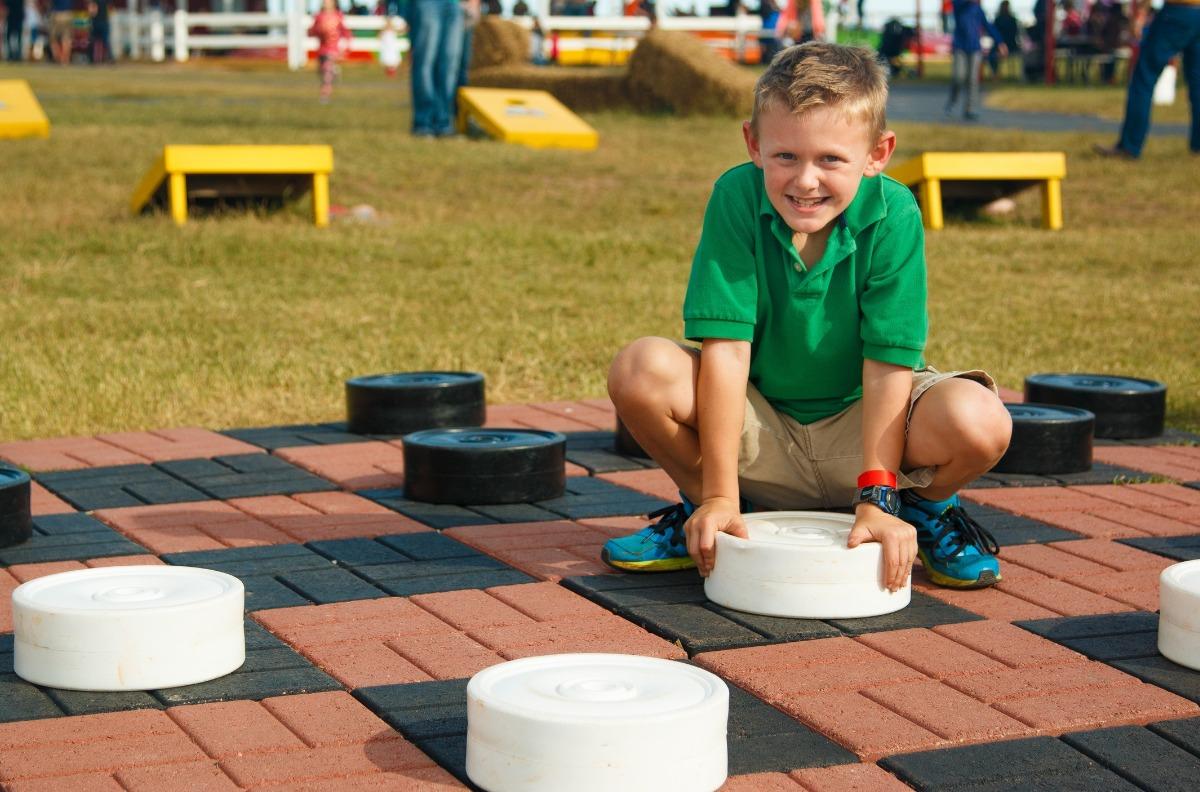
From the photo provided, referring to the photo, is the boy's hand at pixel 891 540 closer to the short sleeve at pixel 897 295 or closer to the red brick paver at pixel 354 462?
the short sleeve at pixel 897 295

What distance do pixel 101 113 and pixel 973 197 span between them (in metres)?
9.98

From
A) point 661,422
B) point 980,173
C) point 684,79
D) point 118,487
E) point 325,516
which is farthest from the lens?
point 684,79

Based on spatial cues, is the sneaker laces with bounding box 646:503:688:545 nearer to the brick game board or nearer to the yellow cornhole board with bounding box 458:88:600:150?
the brick game board

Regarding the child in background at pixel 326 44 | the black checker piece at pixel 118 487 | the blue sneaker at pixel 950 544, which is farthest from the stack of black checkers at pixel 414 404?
the child in background at pixel 326 44

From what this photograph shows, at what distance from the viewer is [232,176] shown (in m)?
10.1

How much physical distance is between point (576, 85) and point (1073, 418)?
16893 mm

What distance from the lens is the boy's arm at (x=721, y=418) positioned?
344 cm

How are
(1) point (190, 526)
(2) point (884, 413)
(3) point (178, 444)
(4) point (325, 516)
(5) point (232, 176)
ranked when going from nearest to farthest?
(2) point (884, 413) < (1) point (190, 526) < (4) point (325, 516) < (3) point (178, 444) < (5) point (232, 176)

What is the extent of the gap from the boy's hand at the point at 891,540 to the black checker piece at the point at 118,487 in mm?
2046

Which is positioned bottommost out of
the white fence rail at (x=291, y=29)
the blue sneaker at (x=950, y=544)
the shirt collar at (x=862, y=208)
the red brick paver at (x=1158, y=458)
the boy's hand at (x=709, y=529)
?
the red brick paver at (x=1158, y=458)

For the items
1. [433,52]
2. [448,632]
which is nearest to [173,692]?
[448,632]

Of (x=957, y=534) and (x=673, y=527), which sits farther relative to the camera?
(x=673, y=527)

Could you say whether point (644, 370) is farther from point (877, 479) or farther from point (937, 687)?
point (937, 687)

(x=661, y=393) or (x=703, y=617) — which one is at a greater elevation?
(x=661, y=393)
